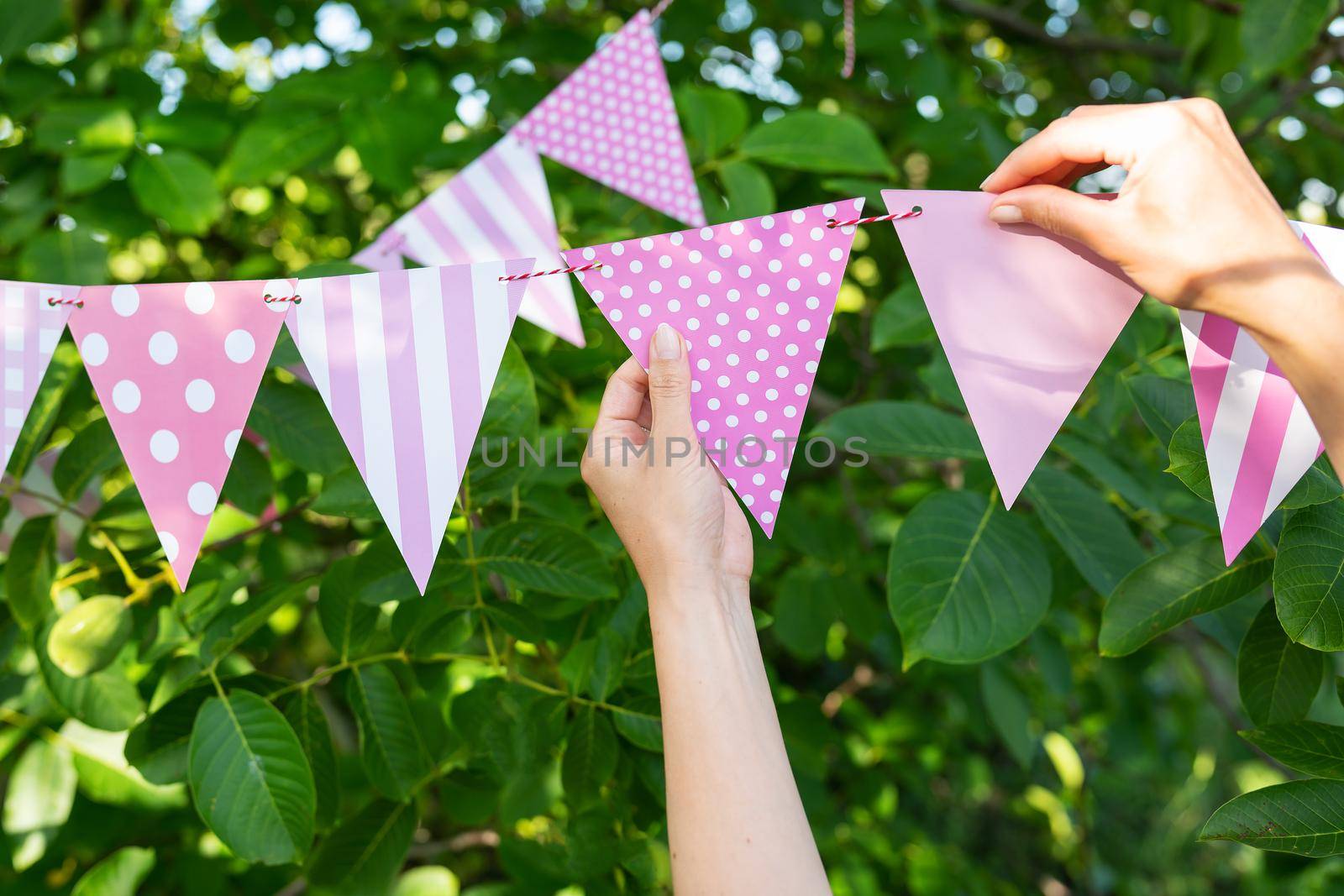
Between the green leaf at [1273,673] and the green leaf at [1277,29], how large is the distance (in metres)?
0.90

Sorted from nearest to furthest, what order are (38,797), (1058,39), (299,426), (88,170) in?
(299,426)
(38,797)
(88,170)
(1058,39)

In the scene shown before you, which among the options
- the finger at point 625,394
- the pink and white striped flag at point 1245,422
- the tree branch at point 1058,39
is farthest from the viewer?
the tree branch at point 1058,39

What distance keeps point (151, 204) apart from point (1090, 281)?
1.29m

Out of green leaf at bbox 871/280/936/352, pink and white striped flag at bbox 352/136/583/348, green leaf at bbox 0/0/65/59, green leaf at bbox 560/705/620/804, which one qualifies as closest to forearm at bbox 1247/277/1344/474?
green leaf at bbox 871/280/936/352

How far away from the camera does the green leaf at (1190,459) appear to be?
0.80m

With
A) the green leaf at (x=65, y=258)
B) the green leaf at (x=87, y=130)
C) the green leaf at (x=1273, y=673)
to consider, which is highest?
the green leaf at (x=87, y=130)

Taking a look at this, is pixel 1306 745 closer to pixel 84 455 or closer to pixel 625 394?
pixel 625 394

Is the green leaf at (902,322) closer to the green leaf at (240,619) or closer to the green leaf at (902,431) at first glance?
the green leaf at (902,431)

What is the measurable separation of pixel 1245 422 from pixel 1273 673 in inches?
10.8

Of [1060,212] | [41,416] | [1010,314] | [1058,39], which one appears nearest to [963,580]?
[1010,314]

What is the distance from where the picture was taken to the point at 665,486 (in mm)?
846

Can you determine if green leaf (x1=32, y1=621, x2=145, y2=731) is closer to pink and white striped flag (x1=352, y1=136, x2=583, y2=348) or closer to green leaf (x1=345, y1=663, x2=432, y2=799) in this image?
green leaf (x1=345, y1=663, x2=432, y2=799)

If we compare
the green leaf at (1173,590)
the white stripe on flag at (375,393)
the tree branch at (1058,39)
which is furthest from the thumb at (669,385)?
the tree branch at (1058,39)

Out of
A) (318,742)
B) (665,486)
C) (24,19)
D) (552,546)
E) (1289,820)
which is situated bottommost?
(318,742)
